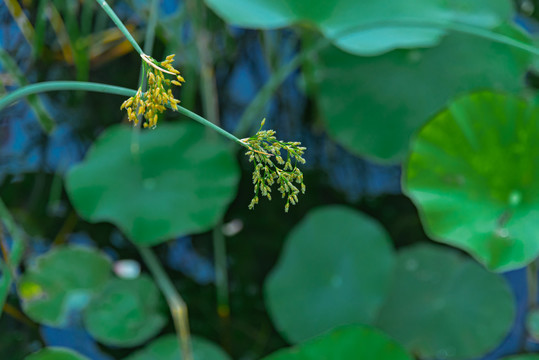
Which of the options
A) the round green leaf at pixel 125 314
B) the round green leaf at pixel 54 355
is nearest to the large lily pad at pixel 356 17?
the round green leaf at pixel 125 314

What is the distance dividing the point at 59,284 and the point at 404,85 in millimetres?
964

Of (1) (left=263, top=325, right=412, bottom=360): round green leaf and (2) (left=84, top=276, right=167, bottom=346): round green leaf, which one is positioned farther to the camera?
(2) (left=84, top=276, right=167, bottom=346): round green leaf

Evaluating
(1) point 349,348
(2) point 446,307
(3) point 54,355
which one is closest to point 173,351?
(3) point 54,355

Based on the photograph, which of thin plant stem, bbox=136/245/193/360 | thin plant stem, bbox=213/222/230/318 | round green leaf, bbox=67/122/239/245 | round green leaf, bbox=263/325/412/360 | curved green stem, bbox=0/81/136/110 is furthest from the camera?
thin plant stem, bbox=213/222/230/318

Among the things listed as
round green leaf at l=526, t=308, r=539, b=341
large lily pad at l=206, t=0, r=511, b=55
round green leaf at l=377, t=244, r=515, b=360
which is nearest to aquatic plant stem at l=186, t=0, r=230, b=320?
large lily pad at l=206, t=0, r=511, b=55

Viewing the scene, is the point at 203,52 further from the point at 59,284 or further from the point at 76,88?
the point at 76,88

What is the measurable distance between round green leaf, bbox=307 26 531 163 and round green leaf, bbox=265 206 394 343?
229 mm

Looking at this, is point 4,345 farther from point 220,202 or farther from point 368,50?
point 368,50

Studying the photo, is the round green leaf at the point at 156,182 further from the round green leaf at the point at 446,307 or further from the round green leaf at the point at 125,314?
the round green leaf at the point at 446,307

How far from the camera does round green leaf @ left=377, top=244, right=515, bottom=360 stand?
3.90 ft

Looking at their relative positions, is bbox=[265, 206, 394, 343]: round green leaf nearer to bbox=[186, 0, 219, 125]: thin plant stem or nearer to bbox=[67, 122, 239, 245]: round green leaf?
bbox=[67, 122, 239, 245]: round green leaf

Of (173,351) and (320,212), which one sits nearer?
(173,351)

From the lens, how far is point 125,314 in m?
1.18

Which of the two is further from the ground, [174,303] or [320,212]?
[320,212]
